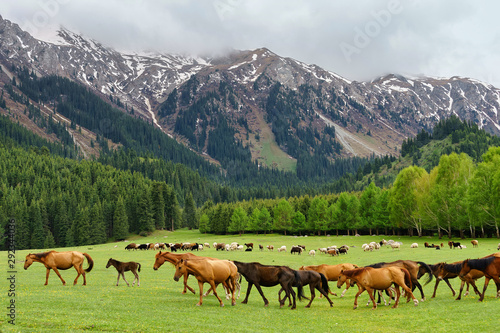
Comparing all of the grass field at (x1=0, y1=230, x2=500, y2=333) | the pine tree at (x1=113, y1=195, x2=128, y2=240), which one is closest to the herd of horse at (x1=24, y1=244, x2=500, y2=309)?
the grass field at (x1=0, y1=230, x2=500, y2=333)

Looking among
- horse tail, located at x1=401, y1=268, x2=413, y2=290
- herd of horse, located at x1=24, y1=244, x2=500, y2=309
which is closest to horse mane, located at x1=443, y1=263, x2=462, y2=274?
herd of horse, located at x1=24, y1=244, x2=500, y2=309

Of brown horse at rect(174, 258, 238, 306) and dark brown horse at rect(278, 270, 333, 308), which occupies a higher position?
brown horse at rect(174, 258, 238, 306)

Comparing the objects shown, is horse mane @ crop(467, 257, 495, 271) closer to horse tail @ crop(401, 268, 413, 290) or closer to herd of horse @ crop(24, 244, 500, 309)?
→ herd of horse @ crop(24, 244, 500, 309)

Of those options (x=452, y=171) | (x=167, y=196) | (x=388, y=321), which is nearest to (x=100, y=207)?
(x=167, y=196)

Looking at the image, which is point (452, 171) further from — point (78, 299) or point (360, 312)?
point (78, 299)

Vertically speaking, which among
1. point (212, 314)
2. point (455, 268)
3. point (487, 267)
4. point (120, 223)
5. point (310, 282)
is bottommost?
point (212, 314)

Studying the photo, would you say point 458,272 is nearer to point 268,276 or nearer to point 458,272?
point 458,272

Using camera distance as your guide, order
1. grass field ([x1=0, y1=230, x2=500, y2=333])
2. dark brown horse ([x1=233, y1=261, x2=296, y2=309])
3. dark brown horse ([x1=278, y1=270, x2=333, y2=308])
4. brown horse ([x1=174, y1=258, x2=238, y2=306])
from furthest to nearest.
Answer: dark brown horse ([x1=278, y1=270, x2=333, y2=308]), dark brown horse ([x1=233, y1=261, x2=296, y2=309]), brown horse ([x1=174, y1=258, x2=238, y2=306]), grass field ([x1=0, y1=230, x2=500, y2=333])

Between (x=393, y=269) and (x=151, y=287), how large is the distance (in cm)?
1750

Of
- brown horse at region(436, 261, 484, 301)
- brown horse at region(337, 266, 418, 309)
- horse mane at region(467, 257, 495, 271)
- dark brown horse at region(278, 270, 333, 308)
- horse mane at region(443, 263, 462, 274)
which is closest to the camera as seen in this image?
horse mane at region(467, 257, 495, 271)

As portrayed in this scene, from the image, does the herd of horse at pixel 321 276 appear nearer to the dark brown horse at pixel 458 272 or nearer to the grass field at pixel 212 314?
the dark brown horse at pixel 458 272

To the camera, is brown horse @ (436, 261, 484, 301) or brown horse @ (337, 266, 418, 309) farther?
brown horse @ (436, 261, 484, 301)

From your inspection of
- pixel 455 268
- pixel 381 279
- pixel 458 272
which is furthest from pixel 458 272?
pixel 381 279

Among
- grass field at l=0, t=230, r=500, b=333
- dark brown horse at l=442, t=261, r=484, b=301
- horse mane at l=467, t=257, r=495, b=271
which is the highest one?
horse mane at l=467, t=257, r=495, b=271
